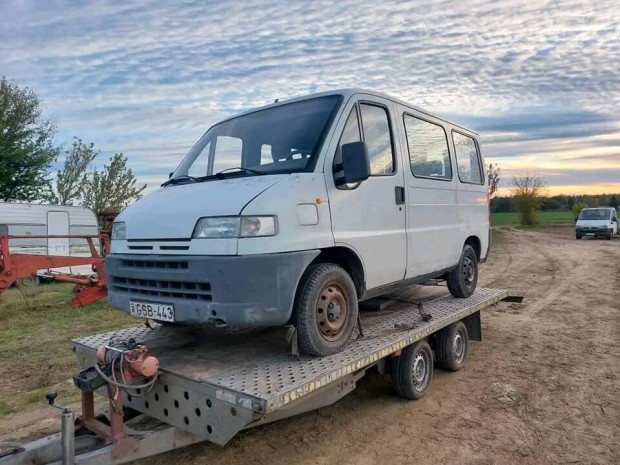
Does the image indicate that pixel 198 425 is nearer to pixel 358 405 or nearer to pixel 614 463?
pixel 358 405

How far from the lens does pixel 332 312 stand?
150 inches

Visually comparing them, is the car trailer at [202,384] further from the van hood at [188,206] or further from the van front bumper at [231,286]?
the van hood at [188,206]

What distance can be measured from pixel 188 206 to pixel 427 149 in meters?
2.87

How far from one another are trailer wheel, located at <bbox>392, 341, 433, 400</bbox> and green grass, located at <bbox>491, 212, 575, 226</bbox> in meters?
46.2

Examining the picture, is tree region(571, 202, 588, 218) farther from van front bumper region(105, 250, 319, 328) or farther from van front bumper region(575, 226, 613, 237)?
van front bumper region(105, 250, 319, 328)

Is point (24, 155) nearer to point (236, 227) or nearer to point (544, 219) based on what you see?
point (236, 227)

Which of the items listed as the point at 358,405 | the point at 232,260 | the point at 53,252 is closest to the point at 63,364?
the point at 358,405

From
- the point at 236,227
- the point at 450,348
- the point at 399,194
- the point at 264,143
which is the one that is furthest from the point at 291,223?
the point at 450,348

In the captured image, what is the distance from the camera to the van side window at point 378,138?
4.36m

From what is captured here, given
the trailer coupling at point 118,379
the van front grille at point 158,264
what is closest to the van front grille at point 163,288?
the van front grille at point 158,264

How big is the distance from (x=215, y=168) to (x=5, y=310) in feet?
25.9

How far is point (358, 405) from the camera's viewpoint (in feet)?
15.5

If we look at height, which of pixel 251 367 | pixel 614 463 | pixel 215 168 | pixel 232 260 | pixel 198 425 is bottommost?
pixel 614 463

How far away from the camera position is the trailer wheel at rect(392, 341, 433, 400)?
183 inches
